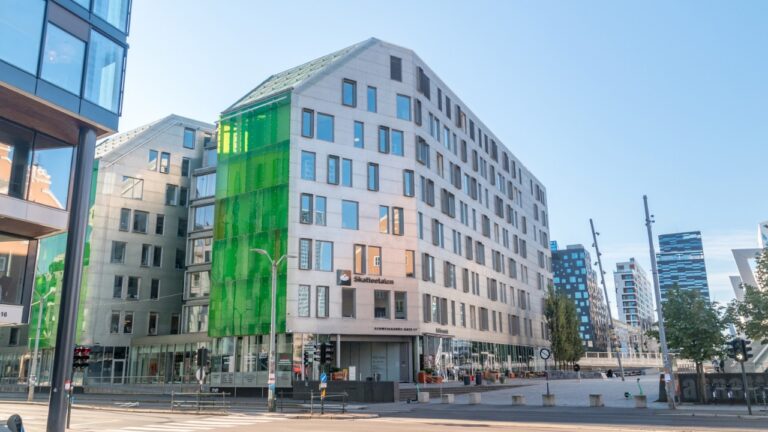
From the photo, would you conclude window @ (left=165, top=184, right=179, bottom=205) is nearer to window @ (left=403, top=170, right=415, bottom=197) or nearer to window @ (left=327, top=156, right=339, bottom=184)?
window @ (left=327, top=156, right=339, bottom=184)

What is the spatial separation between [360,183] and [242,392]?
18.9 meters

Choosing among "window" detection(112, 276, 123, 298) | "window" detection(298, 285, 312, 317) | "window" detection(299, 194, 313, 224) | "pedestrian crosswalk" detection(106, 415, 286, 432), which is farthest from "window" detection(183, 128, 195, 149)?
"pedestrian crosswalk" detection(106, 415, 286, 432)

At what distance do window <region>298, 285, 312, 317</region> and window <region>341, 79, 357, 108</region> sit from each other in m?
16.1

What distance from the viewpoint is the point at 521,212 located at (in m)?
87.1

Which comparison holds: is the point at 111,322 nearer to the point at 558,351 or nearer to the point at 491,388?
the point at 491,388

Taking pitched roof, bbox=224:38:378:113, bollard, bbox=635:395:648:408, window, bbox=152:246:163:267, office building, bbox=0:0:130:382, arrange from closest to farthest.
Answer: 1. office building, bbox=0:0:130:382
2. bollard, bbox=635:395:648:408
3. pitched roof, bbox=224:38:378:113
4. window, bbox=152:246:163:267

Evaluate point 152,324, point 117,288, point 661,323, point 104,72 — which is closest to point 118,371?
point 152,324

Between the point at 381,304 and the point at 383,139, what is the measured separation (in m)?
14.2

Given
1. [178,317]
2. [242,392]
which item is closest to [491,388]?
[242,392]

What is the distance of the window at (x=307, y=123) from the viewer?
50.8 meters

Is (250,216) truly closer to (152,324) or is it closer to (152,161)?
(152,161)

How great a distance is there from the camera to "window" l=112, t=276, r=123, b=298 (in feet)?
210

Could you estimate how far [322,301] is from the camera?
A: 48312mm

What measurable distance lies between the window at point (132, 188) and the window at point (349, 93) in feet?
89.5
